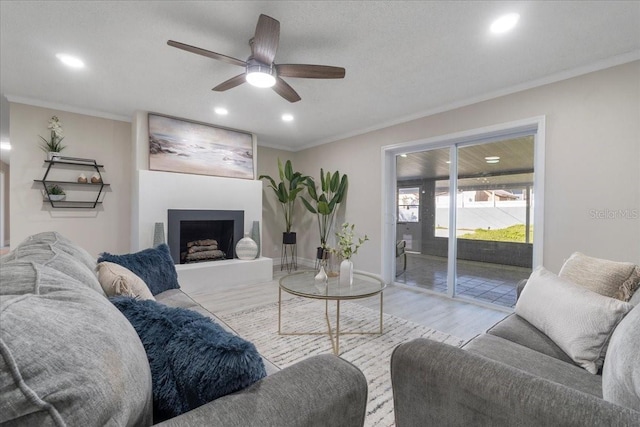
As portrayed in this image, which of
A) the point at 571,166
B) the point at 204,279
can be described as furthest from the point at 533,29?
the point at 204,279

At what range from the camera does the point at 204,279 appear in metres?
3.80

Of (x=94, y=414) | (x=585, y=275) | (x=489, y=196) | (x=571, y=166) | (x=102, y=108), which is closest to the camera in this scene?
(x=94, y=414)

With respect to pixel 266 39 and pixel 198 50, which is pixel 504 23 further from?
pixel 198 50

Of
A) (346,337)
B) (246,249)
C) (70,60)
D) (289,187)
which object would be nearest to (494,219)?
(346,337)

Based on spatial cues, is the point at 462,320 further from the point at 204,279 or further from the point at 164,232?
the point at 164,232

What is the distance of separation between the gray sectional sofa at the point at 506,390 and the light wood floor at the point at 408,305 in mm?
1681

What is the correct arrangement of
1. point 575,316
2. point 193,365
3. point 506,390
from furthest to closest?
point 575,316 → point 506,390 → point 193,365

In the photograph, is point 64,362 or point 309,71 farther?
point 309,71

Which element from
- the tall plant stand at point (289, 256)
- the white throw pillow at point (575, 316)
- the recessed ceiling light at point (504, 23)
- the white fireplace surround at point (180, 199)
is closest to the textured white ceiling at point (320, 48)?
the recessed ceiling light at point (504, 23)

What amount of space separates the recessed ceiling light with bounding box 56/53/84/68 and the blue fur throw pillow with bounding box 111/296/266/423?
3.03 metres

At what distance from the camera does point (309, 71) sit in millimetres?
2312

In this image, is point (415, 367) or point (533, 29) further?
point (533, 29)

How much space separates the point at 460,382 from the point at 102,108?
485cm

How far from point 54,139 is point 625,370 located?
5257 millimetres
